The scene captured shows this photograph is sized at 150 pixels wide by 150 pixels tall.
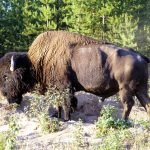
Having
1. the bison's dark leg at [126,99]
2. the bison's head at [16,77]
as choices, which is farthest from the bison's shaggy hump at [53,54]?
the bison's dark leg at [126,99]

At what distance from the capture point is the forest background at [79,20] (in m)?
26.0

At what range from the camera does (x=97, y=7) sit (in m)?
26.9

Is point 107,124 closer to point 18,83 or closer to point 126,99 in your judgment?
point 126,99

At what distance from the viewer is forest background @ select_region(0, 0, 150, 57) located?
26.0 metres

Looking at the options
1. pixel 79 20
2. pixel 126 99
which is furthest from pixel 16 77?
pixel 79 20

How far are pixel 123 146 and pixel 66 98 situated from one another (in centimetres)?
296

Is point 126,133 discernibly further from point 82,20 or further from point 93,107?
point 82,20

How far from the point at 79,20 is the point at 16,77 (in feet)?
54.4

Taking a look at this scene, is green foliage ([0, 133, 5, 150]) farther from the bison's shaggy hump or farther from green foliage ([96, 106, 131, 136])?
the bison's shaggy hump

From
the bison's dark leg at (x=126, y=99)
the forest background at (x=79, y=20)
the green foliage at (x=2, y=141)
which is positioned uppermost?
the green foliage at (x=2, y=141)

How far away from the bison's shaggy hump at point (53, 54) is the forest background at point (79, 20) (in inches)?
590

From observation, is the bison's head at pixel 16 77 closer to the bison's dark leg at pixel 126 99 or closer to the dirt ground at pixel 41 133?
the dirt ground at pixel 41 133

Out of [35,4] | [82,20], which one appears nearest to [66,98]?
[82,20]

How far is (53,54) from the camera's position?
381 inches
